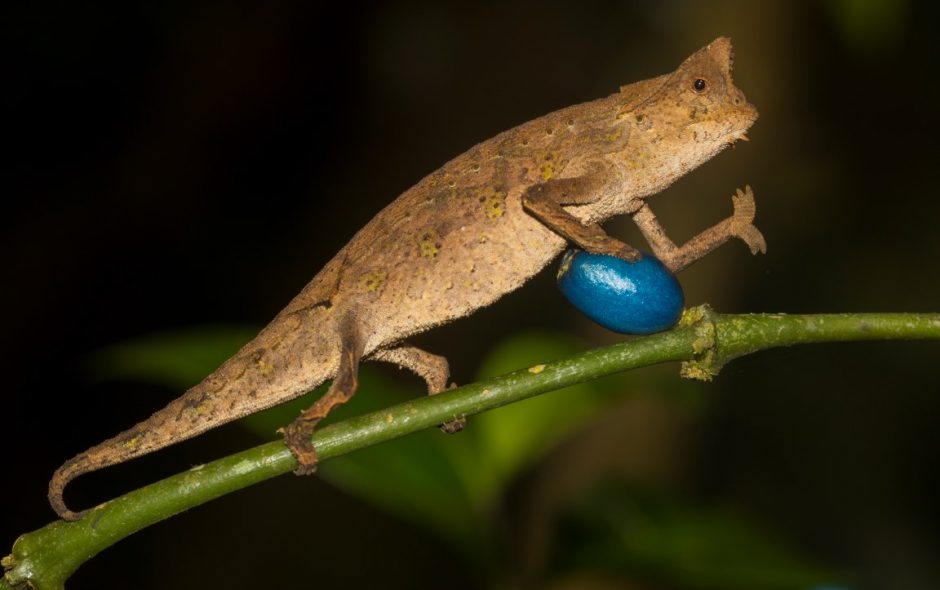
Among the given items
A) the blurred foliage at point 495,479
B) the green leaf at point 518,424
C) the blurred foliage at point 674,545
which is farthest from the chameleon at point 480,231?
the blurred foliage at point 674,545

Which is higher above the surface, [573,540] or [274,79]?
[274,79]

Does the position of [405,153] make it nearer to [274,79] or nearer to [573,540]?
[274,79]

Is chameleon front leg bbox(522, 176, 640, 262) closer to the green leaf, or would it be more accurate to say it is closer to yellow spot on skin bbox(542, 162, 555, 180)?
yellow spot on skin bbox(542, 162, 555, 180)

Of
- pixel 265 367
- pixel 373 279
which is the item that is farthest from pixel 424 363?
pixel 265 367

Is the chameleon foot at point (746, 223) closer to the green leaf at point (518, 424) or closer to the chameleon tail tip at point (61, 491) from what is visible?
the green leaf at point (518, 424)

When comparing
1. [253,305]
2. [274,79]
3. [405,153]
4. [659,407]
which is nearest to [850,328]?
[659,407]

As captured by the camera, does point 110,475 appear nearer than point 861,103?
Yes

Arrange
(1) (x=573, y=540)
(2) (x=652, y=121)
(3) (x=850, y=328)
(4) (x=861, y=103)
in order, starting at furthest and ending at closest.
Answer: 1. (4) (x=861, y=103)
2. (1) (x=573, y=540)
3. (2) (x=652, y=121)
4. (3) (x=850, y=328)

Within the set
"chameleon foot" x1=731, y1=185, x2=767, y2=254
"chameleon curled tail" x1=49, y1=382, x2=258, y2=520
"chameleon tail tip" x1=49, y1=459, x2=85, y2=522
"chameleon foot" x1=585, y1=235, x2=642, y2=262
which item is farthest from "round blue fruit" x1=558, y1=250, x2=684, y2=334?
"chameleon tail tip" x1=49, y1=459, x2=85, y2=522
